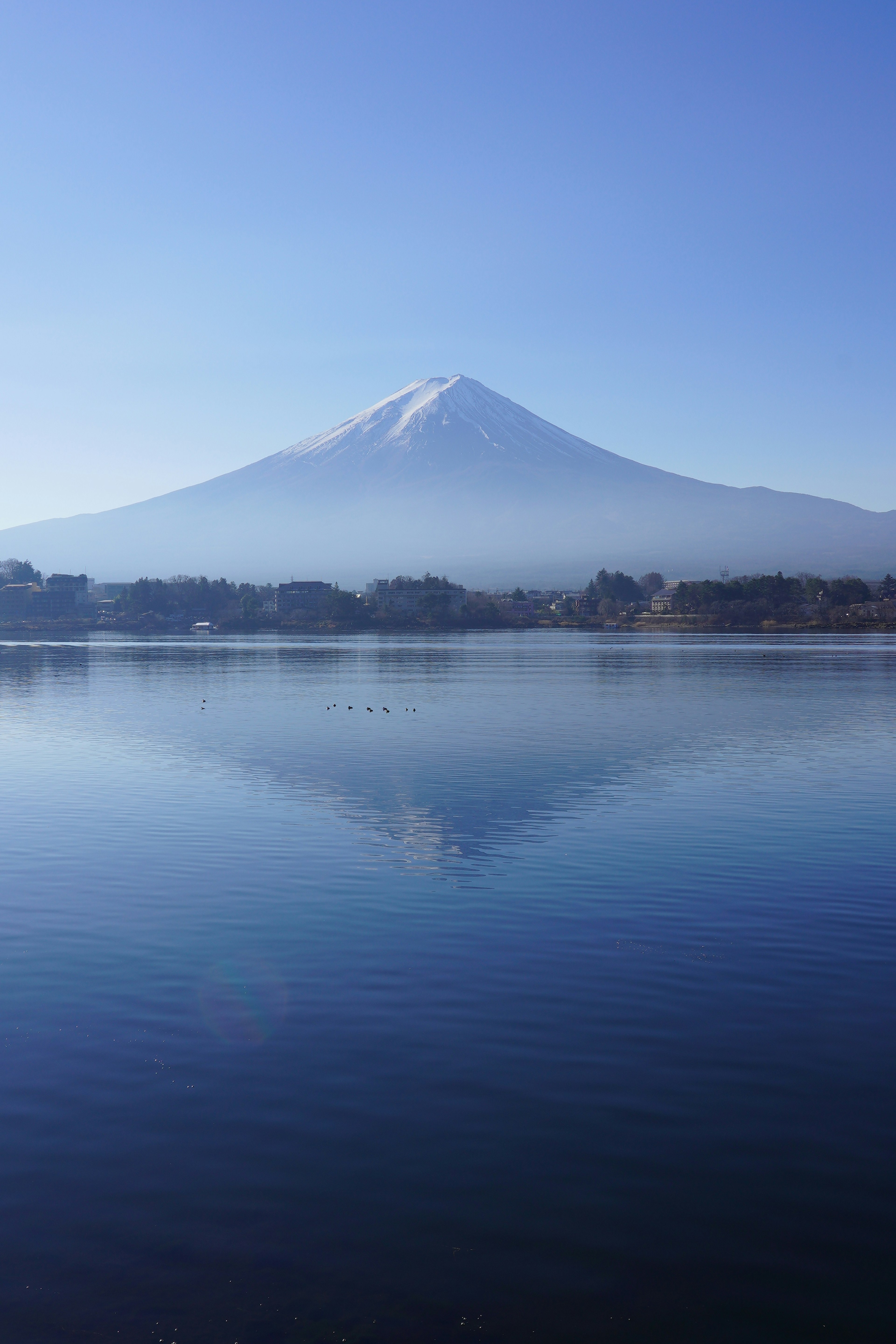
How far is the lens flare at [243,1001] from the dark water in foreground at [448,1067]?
6 centimetres

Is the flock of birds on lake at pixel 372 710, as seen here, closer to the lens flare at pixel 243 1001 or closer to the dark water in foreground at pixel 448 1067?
the dark water in foreground at pixel 448 1067

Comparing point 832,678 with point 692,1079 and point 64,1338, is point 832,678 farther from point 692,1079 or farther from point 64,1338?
point 64,1338

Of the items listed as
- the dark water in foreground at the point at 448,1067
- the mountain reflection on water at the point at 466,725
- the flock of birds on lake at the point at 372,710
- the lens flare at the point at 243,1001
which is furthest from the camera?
the flock of birds on lake at the point at 372,710

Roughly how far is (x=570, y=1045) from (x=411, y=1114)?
8.10 feet

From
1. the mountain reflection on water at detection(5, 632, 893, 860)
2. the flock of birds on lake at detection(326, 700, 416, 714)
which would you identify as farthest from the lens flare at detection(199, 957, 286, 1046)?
the flock of birds on lake at detection(326, 700, 416, 714)

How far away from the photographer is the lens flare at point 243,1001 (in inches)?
510

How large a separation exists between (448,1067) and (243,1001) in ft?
11.0

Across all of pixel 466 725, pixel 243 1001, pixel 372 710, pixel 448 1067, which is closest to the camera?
pixel 448 1067

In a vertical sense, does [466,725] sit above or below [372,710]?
below

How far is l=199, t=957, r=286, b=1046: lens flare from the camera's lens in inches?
510

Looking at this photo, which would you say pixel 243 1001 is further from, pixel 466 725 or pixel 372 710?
pixel 372 710

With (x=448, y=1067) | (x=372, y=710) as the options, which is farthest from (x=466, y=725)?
(x=448, y=1067)

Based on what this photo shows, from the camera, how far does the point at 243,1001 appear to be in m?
13.9

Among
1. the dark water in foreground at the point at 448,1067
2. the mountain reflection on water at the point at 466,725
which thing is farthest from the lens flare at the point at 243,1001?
the mountain reflection on water at the point at 466,725
